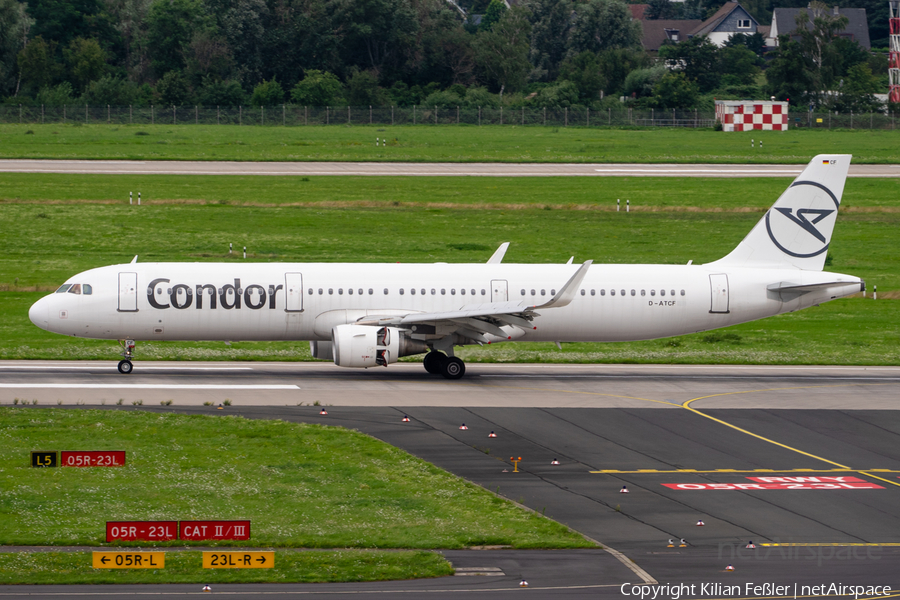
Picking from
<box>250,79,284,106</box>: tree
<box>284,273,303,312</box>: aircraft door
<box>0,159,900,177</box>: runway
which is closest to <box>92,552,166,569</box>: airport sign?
<box>284,273,303,312</box>: aircraft door

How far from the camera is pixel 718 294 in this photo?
41.5m

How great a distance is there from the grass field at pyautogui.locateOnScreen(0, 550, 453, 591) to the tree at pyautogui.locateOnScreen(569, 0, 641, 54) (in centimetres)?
16547

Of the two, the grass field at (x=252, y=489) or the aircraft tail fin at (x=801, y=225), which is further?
the aircraft tail fin at (x=801, y=225)

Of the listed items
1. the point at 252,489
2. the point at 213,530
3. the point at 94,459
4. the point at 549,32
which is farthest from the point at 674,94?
the point at 213,530

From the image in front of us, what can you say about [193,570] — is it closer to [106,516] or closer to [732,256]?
[106,516]

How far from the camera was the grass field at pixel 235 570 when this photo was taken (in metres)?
18.8

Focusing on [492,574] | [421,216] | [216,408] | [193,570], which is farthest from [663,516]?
[421,216]

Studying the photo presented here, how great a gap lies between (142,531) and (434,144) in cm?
9481

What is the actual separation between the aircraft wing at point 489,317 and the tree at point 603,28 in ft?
477

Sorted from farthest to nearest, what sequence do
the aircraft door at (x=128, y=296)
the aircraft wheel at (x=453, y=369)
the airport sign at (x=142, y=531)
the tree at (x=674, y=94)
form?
the tree at (x=674, y=94), the aircraft wheel at (x=453, y=369), the aircraft door at (x=128, y=296), the airport sign at (x=142, y=531)

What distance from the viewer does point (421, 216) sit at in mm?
76062

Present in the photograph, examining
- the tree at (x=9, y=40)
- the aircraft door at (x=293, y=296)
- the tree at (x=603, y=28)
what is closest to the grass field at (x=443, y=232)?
the aircraft door at (x=293, y=296)

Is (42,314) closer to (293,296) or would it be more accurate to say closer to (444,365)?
(293,296)

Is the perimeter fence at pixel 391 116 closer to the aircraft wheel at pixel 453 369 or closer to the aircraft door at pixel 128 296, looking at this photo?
the aircraft door at pixel 128 296
